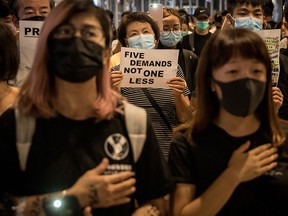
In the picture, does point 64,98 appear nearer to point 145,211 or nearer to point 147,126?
point 147,126

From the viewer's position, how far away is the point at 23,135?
1719 mm

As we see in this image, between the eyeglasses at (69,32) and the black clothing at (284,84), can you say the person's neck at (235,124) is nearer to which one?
the eyeglasses at (69,32)

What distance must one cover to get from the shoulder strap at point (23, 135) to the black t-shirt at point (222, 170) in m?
0.59

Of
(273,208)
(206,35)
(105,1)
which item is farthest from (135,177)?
(105,1)

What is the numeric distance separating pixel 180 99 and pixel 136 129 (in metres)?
1.42

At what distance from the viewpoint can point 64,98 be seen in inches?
70.7

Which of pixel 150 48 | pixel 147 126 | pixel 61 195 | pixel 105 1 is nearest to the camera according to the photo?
pixel 61 195

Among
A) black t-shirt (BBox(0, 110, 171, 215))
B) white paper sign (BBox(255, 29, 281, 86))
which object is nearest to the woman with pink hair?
black t-shirt (BBox(0, 110, 171, 215))

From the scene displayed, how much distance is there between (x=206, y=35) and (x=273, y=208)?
434 cm

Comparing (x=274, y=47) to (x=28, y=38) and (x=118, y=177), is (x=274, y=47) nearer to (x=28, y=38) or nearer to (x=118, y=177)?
(x=28, y=38)

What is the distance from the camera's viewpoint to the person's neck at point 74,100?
1.78 meters

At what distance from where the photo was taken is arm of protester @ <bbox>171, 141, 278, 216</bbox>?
5.99 ft

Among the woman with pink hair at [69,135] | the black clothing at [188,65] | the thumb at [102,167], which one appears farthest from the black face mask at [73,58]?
the black clothing at [188,65]

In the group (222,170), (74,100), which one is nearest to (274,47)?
(222,170)
